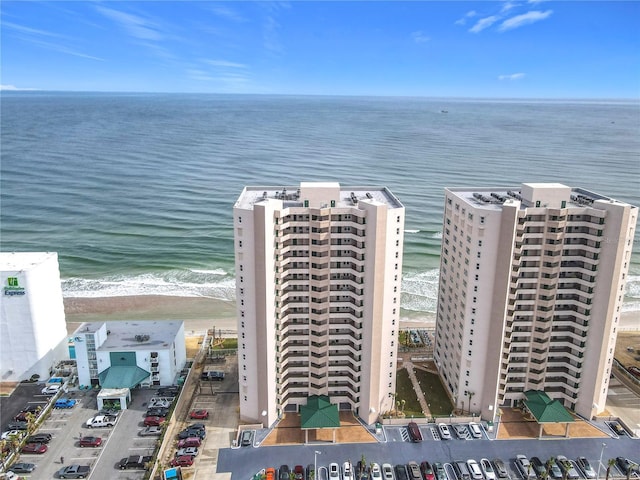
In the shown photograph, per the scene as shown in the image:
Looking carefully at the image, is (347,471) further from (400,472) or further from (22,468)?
(22,468)

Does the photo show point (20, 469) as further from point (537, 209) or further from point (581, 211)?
point (581, 211)

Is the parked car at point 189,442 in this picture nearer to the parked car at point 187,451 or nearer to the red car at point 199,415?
the parked car at point 187,451

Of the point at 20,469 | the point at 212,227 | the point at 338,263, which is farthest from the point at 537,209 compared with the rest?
the point at 212,227

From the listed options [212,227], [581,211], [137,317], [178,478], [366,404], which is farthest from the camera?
[212,227]

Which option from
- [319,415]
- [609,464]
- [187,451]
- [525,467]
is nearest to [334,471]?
[319,415]

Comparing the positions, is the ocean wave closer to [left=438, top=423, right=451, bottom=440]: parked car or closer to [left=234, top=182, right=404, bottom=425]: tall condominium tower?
[left=438, top=423, right=451, bottom=440]: parked car

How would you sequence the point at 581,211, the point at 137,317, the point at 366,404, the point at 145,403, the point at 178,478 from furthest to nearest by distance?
the point at 137,317, the point at 145,403, the point at 366,404, the point at 581,211, the point at 178,478

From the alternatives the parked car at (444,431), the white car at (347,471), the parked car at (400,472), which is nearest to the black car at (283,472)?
the white car at (347,471)

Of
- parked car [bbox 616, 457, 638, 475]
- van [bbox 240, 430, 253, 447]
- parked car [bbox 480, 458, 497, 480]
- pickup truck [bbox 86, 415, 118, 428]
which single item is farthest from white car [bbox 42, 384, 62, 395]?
parked car [bbox 616, 457, 638, 475]
